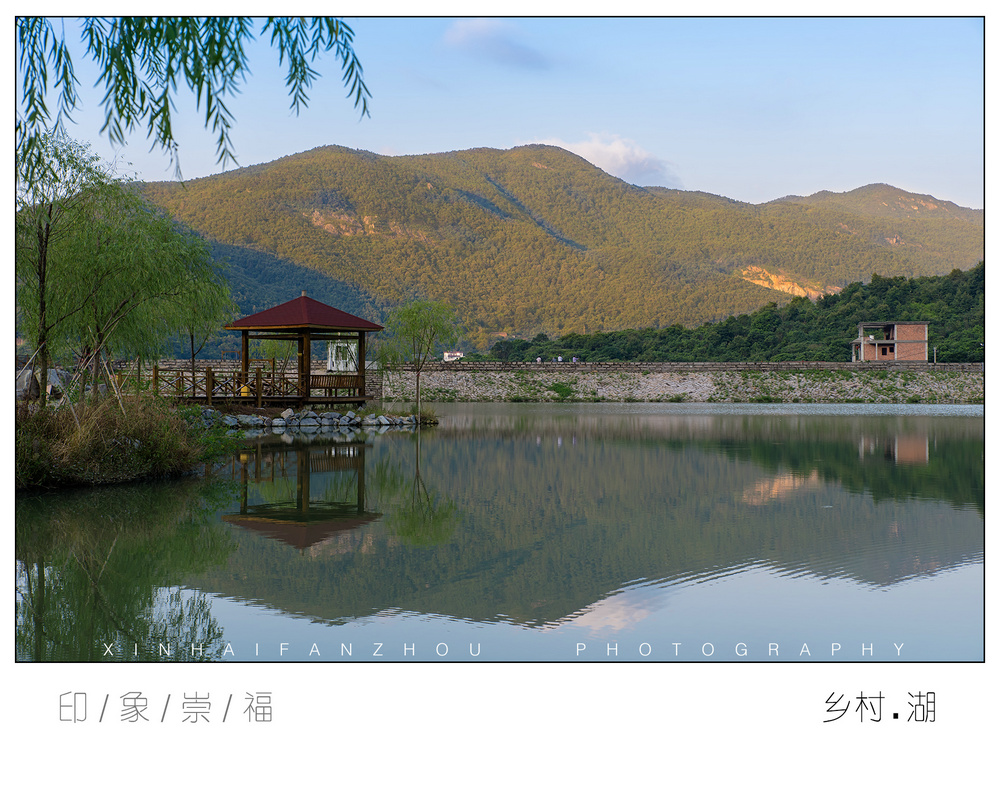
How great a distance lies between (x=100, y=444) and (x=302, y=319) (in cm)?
995

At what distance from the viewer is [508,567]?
4.89m

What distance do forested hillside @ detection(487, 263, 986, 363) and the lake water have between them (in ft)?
116

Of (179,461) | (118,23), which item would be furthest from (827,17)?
(179,461)

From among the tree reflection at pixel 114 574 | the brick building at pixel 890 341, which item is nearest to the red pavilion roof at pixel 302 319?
the tree reflection at pixel 114 574

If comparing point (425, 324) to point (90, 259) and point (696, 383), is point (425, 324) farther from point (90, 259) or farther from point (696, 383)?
point (696, 383)

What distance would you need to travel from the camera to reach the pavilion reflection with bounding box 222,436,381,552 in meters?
6.03

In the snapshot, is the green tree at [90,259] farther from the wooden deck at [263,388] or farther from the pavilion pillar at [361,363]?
the pavilion pillar at [361,363]

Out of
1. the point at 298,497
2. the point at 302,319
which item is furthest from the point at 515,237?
the point at 298,497

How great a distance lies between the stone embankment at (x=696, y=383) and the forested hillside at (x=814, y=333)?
2212 mm

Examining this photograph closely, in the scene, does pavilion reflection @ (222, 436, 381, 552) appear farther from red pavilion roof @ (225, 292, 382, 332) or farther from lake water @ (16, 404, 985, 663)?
red pavilion roof @ (225, 292, 382, 332)

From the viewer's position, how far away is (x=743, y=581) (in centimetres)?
459

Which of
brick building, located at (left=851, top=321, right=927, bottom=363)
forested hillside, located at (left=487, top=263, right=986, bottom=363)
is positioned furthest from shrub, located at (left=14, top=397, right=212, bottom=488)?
brick building, located at (left=851, top=321, right=927, bottom=363)

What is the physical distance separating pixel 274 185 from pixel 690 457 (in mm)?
84641

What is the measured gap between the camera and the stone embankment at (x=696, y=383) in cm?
4066
